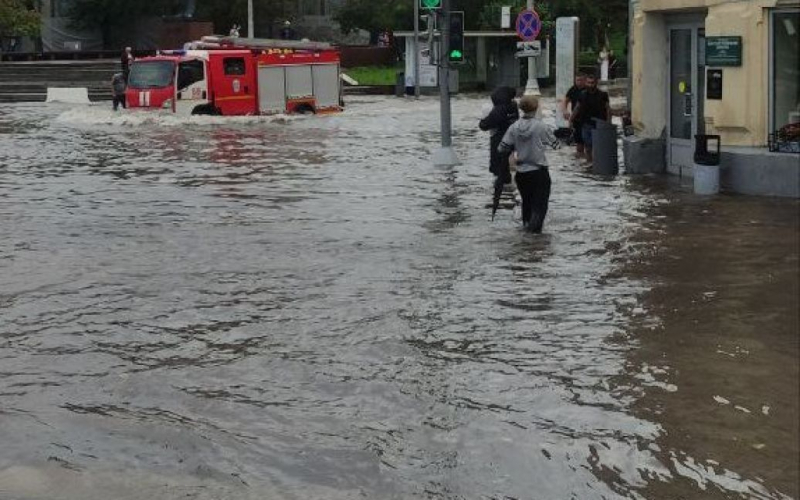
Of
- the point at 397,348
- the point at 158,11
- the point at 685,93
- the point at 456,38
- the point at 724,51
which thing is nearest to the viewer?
the point at 397,348

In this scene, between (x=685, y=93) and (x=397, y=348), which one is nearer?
(x=397, y=348)

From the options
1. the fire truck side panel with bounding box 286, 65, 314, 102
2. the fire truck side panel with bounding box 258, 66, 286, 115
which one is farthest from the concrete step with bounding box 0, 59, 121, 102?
the fire truck side panel with bounding box 258, 66, 286, 115

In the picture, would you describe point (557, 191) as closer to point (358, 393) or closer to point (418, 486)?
point (358, 393)

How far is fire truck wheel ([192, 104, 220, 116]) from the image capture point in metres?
34.3

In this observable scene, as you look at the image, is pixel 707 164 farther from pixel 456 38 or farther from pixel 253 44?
pixel 253 44

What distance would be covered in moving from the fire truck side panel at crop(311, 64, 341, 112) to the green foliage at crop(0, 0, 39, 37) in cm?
2181

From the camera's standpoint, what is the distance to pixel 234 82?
35469 mm

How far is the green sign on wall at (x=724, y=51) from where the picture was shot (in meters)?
16.2

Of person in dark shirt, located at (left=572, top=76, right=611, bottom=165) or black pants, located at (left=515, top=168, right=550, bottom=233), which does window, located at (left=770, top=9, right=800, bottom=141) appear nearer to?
black pants, located at (left=515, top=168, right=550, bottom=233)

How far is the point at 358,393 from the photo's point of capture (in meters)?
7.57

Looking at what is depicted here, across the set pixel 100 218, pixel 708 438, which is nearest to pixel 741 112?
pixel 100 218

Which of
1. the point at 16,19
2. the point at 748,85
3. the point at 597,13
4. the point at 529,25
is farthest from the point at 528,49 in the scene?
the point at 16,19

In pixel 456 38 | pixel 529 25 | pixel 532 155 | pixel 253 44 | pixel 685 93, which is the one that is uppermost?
pixel 253 44

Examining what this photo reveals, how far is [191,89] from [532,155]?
22.3 metres
